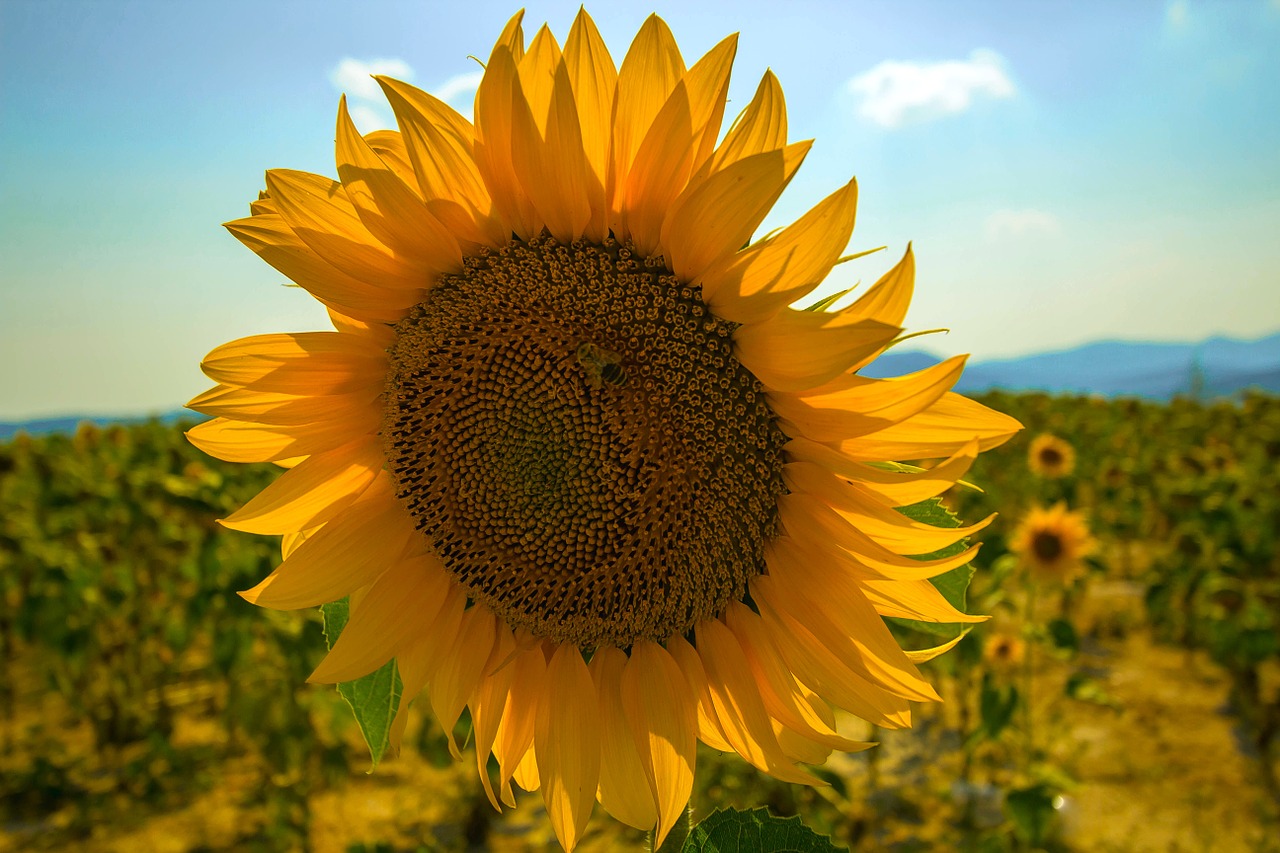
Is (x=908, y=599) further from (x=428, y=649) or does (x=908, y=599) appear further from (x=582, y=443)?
(x=428, y=649)

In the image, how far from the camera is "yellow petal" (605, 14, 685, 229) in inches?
34.9

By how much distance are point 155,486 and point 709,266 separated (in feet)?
18.7

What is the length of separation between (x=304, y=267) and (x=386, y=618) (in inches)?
21.0

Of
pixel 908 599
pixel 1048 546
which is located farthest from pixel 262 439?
pixel 1048 546

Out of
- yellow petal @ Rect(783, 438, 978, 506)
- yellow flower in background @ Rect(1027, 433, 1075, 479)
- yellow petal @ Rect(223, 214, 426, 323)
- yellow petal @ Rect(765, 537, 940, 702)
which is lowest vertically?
yellow flower in background @ Rect(1027, 433, 1075, 479)

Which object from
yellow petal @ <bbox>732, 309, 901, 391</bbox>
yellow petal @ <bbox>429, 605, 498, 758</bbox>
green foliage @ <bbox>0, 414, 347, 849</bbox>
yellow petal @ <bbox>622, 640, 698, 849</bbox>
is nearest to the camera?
yellow petal @ <bbox>732, 309, 901, 391</bbox>

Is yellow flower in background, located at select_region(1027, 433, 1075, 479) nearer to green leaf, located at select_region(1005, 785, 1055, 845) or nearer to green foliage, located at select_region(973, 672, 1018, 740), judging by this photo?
green foliage, located at select_region(973, 672, 1018, 740)

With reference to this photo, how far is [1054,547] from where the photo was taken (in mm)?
5469

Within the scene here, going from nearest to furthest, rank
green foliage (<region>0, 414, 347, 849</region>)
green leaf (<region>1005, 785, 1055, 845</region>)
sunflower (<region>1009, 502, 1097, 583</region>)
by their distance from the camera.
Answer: green leaf (<region>1005, 785, 1055, 845</region>), green foliage (<region>0, 414, 347, 849</region>), sunflower (<region>1009, 502, 1097, 583</region>)

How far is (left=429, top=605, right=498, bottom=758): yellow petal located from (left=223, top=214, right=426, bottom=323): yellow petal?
502 millimetres

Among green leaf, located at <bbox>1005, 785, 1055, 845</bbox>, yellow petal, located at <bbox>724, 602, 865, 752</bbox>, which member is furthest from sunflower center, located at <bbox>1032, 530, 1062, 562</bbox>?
yellow petal, located at <bbox>724, 602, 865, 752</bbox>

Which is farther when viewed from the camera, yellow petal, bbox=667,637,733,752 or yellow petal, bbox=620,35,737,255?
yellow petal, bbox=667,637,733,752

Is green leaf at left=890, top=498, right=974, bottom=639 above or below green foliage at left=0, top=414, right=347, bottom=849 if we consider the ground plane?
above

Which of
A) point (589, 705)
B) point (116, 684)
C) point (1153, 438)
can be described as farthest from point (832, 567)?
point (1153, 438)
